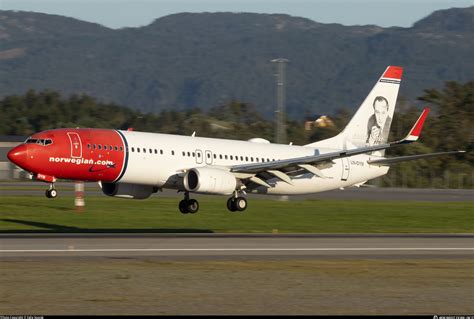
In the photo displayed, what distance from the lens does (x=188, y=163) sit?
4406 centimetres

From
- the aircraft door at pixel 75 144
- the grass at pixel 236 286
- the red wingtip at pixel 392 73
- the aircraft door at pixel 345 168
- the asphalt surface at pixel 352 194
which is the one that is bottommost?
the grass at pixel 236 286

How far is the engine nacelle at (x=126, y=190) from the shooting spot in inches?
1726

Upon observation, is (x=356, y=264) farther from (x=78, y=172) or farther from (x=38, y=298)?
(x=78, y=172)

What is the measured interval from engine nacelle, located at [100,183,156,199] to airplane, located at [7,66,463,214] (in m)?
0.05

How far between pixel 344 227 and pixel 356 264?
61.3ft

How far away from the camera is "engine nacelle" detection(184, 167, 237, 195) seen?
42500 millimetres

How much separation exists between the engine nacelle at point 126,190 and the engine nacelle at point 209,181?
240cm

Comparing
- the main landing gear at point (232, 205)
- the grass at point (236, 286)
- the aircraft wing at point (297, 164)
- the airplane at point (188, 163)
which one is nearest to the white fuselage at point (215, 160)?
the airplane at point (188, 163)

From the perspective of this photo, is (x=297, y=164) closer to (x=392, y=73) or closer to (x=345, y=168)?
(x=345, y=168)

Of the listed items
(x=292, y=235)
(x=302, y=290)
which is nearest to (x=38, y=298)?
(x=302, y=290)

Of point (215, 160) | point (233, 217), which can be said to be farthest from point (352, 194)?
point (215, 160)

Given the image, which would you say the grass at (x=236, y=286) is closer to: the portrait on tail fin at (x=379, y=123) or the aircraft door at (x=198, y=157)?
the aircraft door at (x=198, y=157)

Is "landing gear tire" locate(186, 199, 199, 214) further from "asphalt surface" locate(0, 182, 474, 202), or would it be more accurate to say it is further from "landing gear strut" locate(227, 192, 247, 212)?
"asphalt surface" locate(0, 182, 474, 202)

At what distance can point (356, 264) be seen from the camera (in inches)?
1119
